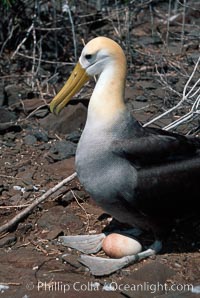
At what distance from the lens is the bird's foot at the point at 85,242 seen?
4379 millimetres

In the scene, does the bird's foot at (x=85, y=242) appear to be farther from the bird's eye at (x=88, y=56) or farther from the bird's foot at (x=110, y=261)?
the bird's eye at (x=88, y=56)

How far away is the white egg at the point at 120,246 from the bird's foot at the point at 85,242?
78 millimetres

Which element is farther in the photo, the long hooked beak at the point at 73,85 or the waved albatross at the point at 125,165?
the long hooked beak at the point at 73,85

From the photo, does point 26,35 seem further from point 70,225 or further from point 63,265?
point 63,265

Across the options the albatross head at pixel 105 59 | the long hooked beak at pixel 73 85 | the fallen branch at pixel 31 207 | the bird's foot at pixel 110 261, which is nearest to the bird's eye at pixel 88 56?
the albatross head at pixel 105 59

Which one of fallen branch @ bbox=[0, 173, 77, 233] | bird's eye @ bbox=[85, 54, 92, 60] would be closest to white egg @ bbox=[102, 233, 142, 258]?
fallen branch @ bbox=[0, 173, 77, 233]

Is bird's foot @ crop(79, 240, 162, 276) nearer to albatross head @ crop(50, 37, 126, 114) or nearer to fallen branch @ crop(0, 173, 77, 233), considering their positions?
fallen branch @ crop(0, 173, 77, 233)

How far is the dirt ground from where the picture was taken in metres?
4.04

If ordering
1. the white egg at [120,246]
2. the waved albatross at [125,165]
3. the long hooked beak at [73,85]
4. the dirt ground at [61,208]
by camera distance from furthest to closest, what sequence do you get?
the long hooked beak at [73,85] < the white egg at [120,246] < the waved albatross at [125,165] < the dirt ground at [61,208]

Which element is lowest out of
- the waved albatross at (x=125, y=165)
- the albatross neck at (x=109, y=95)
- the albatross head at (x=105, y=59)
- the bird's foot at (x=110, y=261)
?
the bird's foot at (x=110, y=261)

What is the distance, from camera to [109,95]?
427 cm

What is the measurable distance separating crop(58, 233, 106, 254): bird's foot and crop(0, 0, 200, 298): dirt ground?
0.04 m

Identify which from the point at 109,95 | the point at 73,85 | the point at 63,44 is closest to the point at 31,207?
the point at 73,85

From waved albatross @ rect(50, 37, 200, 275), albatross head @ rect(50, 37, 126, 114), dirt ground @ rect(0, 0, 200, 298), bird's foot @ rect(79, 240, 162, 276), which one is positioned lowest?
dirt ground @ rect(0, 0, 200, 298)
